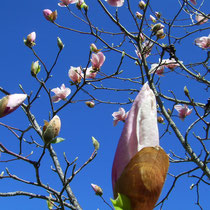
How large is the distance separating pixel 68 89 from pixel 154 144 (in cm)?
171

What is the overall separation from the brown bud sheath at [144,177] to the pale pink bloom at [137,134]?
2 cm

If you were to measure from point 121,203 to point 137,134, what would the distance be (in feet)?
0.39

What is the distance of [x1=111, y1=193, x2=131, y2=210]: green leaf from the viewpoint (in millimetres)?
463

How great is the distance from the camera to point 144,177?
0.45 meters

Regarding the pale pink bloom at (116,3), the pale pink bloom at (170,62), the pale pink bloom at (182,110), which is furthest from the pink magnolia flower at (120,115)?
the pale pink bloom at (116,3)

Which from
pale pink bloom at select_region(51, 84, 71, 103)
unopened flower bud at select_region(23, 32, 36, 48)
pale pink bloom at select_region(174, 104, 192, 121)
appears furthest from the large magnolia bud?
pale pink bloom at select_region(174, 104, 192, 121)

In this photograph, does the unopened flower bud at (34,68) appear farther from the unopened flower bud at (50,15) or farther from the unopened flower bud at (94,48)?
the unopened flower bud at (50,15)

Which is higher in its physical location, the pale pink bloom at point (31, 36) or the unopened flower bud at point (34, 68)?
the pale pink bloom at point (31, 36)

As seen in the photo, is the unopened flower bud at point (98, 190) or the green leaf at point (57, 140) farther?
the unopened flower bud at point (98, 190)

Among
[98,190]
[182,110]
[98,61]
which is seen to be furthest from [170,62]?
[98,190]

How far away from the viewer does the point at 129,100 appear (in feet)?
7.27

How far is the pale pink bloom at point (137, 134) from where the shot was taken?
1.59 feet

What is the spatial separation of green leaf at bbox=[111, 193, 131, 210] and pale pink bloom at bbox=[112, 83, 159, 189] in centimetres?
4

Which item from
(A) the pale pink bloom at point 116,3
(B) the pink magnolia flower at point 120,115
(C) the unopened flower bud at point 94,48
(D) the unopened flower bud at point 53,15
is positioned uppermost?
(A) the pale pink bloom at point 116,3
